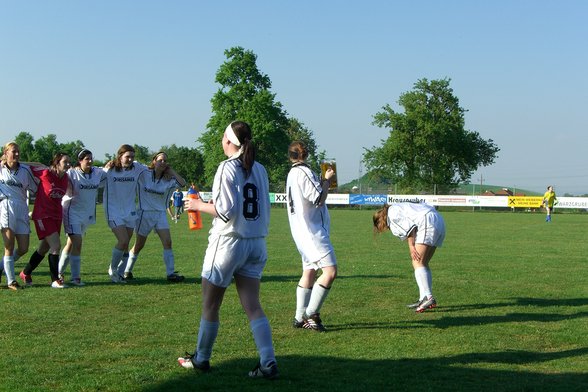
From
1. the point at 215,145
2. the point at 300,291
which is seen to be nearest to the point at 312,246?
the point at 300,291

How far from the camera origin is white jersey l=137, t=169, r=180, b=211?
39.3 feet

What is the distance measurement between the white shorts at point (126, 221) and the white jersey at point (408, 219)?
449 cm

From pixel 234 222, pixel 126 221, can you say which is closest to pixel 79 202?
pixel 126 221

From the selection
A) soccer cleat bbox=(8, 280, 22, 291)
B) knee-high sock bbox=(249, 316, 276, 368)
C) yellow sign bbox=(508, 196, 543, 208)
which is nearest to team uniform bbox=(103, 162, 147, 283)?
soccer cleat bbox=(8, 280, 22, 291)

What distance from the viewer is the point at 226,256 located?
5.67 m

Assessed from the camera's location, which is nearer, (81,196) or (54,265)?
(54,265)

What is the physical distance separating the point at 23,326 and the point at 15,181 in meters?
3.57

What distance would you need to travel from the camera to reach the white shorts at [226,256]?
5.68 meters

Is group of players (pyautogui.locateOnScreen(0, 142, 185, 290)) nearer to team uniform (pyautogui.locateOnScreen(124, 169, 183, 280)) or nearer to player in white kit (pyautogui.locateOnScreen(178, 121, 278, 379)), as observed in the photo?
team uniform (pyautogui.locateOnScreen(124, 169, 183, 280))

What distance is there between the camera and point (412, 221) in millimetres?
9266

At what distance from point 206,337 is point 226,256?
73 cm

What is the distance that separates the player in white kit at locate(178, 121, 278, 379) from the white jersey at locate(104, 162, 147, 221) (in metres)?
5.92

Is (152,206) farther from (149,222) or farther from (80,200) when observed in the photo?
(80,200)

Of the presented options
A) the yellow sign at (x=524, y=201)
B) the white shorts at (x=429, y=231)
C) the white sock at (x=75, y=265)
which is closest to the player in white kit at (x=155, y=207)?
the white sock at (x=75, y=265)
